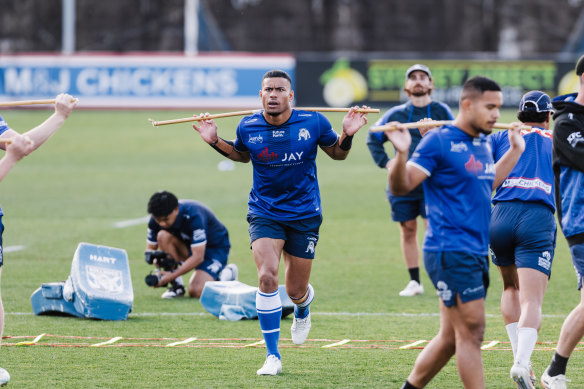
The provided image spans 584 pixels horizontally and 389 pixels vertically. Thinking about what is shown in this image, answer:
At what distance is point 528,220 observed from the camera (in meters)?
6.72

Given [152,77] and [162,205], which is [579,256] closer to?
[162,205]

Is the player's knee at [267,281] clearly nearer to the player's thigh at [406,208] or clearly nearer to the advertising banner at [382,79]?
the player's thigh at [406,208]

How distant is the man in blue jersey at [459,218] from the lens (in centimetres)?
573

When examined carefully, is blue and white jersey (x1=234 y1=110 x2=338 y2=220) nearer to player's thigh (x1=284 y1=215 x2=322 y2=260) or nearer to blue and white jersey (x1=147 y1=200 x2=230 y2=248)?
player's thigh (x1=284 y1=215 x2=322 y2=260)

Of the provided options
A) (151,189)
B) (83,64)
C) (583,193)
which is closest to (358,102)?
(83,64)

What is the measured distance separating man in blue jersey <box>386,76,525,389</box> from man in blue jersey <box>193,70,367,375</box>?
5.89 feet

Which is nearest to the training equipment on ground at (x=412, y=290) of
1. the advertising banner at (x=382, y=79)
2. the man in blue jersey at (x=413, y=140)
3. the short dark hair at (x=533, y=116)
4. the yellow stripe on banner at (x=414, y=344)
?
the man in blue jersey at (x=413, y=140)

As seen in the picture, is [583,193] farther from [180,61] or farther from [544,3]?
[544,3]

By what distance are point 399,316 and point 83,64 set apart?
2645 centimetres

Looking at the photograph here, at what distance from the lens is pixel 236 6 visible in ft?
149

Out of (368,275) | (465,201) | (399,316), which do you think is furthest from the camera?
(368,275)

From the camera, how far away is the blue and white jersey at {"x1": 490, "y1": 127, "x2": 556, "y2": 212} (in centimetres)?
677

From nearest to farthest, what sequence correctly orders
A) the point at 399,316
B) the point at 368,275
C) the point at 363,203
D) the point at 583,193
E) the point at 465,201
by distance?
the point at 465,201 < the point at 583,193 < the point at 399,316 < the point at 368,275 < the point at 363,203

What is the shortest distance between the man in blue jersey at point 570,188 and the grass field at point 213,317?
520 millimetres
